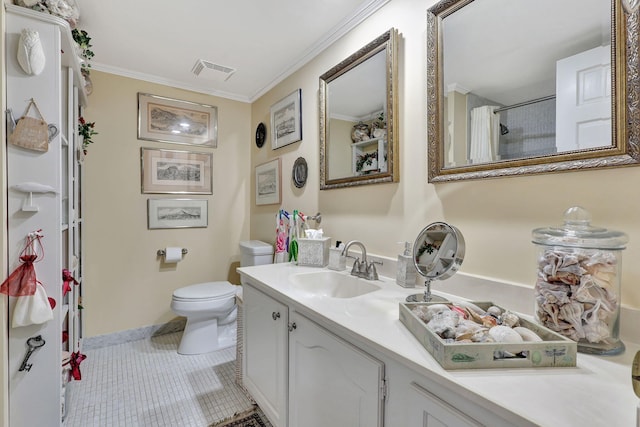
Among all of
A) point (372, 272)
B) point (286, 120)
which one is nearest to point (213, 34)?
point (286, 120)

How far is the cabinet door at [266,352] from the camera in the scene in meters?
1.25

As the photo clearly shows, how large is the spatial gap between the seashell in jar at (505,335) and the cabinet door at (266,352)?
79 cm

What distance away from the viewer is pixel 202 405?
1672mm

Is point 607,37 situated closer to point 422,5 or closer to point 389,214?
point 422,5

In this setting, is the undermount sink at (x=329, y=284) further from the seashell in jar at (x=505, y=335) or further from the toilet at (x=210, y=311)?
the toilet at (x=210, y=311)

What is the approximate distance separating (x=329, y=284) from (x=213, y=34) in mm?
1795

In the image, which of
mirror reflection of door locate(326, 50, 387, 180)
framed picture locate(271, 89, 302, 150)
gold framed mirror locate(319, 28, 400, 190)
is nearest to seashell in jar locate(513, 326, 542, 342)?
gold framed mirror locate(319, 28, 400, 190)

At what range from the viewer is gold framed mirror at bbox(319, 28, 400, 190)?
1.46 m

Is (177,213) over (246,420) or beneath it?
over

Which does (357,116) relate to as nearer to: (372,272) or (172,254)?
(372,272)

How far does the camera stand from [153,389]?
5.95 ft

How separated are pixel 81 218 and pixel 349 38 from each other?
2316 mm

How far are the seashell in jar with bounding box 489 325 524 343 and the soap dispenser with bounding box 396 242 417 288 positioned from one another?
59 cm

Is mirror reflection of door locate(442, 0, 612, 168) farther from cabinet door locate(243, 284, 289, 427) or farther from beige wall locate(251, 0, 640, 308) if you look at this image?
cabinet door locate(243, 284, 289, 427)
